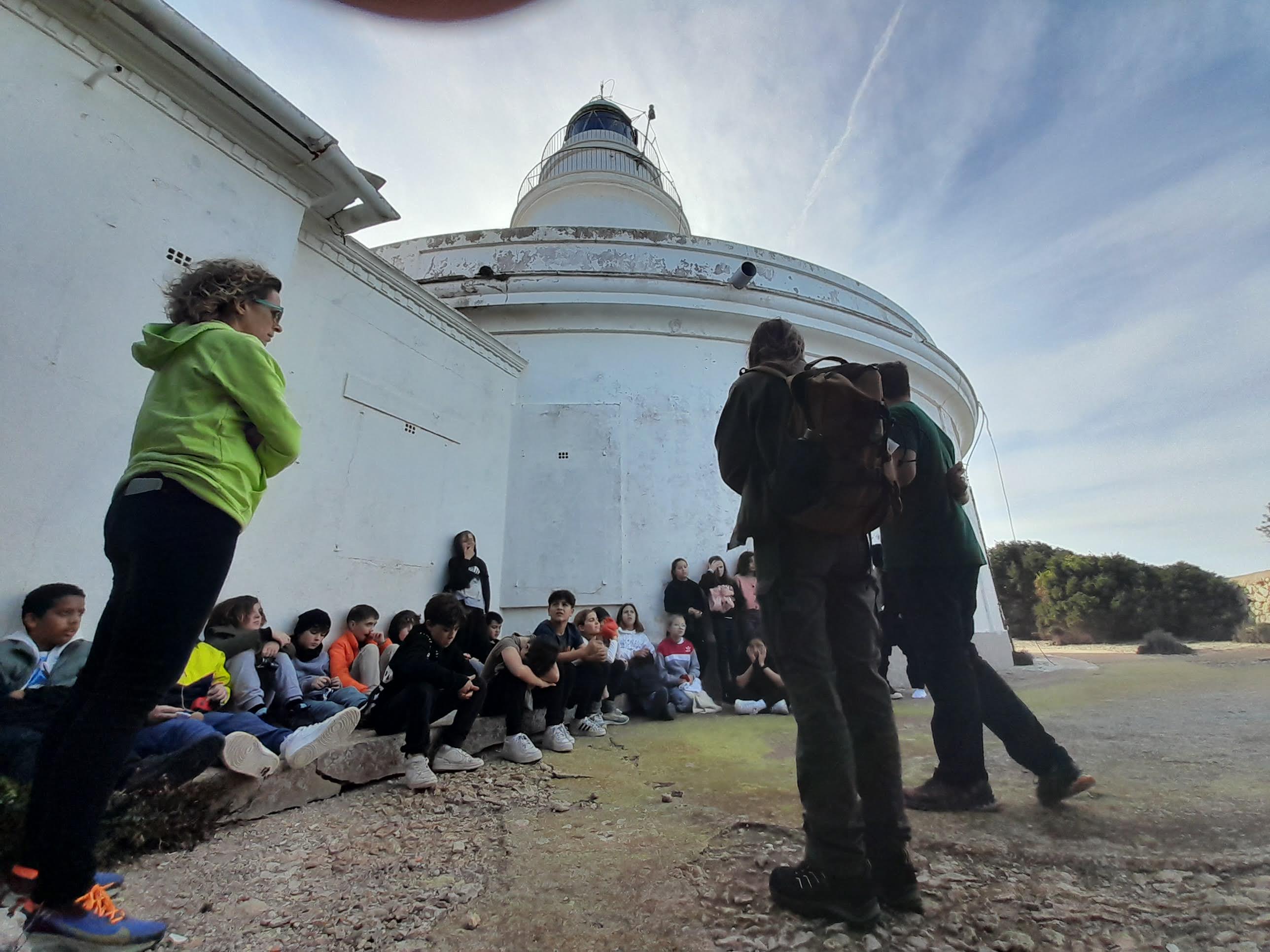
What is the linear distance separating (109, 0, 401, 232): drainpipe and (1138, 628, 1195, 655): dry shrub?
13.4 meters

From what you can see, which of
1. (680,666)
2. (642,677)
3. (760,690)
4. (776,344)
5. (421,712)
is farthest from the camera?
(680,666)

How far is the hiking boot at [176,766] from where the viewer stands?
182 cm

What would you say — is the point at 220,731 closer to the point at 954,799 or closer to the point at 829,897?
the point at 829,897

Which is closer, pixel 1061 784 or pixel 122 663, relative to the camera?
pixel 122 663

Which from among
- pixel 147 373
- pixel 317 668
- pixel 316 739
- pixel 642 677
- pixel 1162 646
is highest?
pixel 147 373

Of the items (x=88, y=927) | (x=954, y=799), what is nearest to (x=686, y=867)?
(x=954, y=799)

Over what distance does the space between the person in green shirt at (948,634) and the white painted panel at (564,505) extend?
159 inches

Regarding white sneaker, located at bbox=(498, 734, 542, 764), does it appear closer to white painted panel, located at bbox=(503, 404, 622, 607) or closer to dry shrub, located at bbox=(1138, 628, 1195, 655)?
white painted panel, located at bbox=(503, 404, 622, 607)

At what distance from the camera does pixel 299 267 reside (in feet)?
14.2

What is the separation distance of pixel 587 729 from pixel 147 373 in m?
3.22

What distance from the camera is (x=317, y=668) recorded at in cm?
353

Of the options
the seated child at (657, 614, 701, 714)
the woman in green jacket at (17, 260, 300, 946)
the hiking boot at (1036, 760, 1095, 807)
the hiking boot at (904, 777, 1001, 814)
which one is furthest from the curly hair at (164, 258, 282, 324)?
the seated child at (657, 614, 701, 714)

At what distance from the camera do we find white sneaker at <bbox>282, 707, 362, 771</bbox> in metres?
2.25

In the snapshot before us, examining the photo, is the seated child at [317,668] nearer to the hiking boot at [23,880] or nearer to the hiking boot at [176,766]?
the hiking boot at [176,766]
